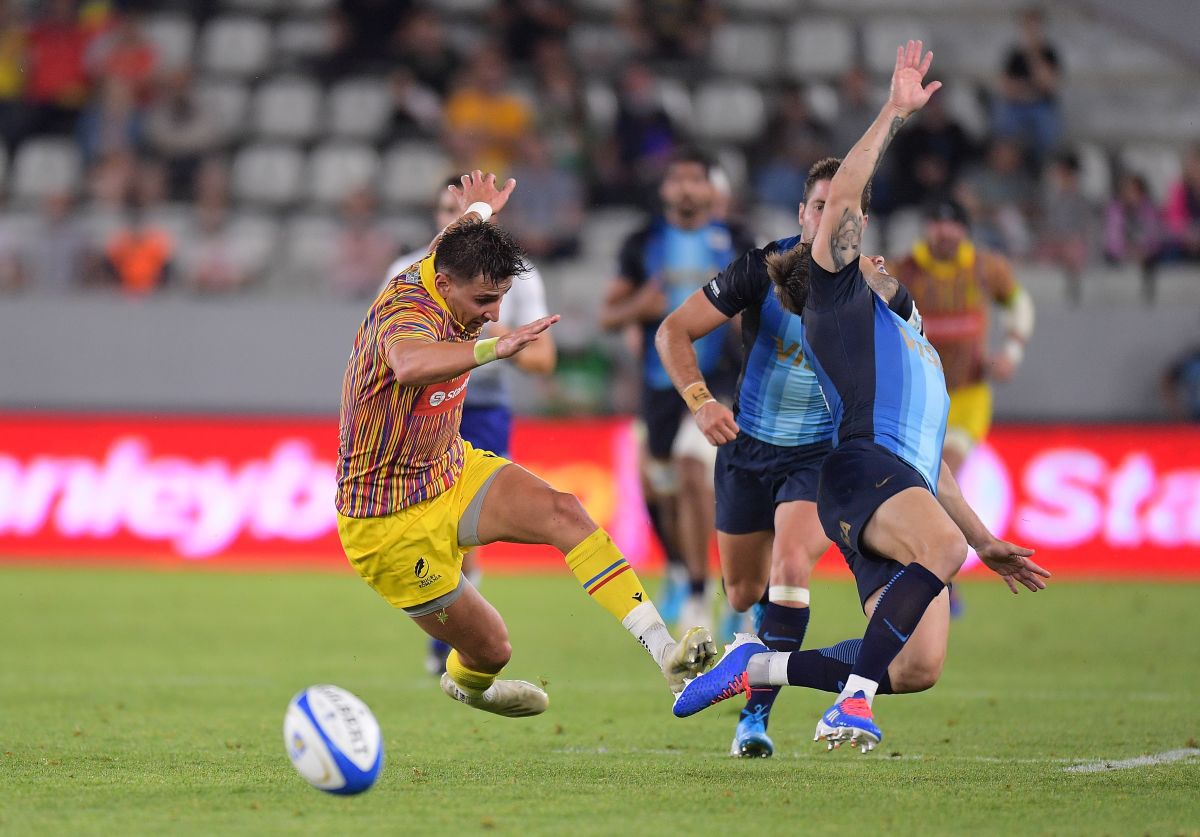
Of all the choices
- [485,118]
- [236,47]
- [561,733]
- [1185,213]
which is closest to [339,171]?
[485,118]

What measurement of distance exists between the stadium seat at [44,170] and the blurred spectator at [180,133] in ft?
3.10

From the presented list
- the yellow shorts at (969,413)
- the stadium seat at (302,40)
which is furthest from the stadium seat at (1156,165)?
the stadium seat at (302,40)

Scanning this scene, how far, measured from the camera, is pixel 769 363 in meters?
6.89

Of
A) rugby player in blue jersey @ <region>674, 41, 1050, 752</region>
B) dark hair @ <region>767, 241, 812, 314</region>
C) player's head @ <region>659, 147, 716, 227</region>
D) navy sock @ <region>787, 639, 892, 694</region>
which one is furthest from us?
player's head @ <region>659, 147, 716, 227</region>

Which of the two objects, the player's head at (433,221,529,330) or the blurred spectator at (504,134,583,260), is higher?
the player's head at (433,221,529,330)

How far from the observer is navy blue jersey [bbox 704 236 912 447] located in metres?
6.64

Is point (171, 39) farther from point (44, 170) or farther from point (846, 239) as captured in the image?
point (846, 239)

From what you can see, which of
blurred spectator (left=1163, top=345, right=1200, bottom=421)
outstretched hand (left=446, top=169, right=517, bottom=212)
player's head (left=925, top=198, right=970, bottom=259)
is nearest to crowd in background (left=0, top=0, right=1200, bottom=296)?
blurred spectator (left=1163, top=345, right=1200, bottom=421)

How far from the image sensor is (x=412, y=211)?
59.6ft

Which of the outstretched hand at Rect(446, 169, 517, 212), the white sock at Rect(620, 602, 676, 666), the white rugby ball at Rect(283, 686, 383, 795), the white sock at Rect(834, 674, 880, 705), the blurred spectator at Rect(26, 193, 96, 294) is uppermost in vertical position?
the outstretched hand at Rect(446, 169, 517, 212)

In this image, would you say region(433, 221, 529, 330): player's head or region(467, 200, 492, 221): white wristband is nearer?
region(433, 221, 529, 330): player's head

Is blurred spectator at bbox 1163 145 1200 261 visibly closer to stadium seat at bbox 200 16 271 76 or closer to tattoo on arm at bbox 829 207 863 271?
stadium seat at bbox 200 16 271 76

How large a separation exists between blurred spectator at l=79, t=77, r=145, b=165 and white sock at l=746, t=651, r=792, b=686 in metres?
14.0

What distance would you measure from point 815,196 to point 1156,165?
539 inches
